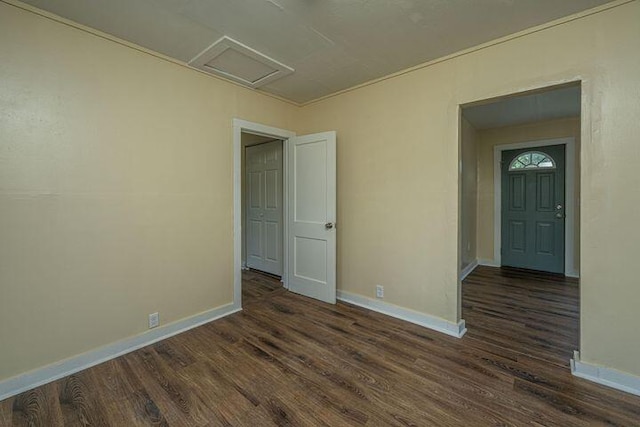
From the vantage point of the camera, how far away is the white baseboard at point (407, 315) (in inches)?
97.8

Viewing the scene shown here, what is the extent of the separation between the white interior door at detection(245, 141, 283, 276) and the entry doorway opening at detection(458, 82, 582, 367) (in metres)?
2.61

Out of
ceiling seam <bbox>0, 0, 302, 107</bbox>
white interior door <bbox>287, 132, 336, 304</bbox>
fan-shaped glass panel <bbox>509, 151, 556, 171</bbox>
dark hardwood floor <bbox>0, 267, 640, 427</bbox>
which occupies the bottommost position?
dark hardwood floor <bbox>0, 267, 640, 427</bbox>

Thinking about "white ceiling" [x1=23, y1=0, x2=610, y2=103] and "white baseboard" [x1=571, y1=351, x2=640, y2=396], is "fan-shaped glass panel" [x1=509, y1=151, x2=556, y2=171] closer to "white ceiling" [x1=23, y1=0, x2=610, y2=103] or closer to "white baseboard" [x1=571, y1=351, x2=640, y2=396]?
"white ceiling" [x1=23, y1=0, x2=610, y2=103]

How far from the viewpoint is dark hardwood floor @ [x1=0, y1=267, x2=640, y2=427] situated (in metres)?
1.56

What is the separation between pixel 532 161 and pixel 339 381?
4.92 meters

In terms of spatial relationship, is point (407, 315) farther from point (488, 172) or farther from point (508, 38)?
point (488, 172)

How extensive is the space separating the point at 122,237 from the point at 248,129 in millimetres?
1635

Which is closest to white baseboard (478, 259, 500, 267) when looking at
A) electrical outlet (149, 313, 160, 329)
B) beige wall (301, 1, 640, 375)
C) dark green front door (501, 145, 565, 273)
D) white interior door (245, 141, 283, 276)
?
dark green front door (501, 145, 565, 273)

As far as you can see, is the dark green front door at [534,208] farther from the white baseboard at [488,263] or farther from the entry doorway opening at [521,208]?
the white baseboard at [488,263]

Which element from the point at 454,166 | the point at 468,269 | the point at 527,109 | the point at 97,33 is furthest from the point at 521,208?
the point at 97,33

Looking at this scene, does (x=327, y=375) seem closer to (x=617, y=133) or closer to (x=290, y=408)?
(x=290, y=408)

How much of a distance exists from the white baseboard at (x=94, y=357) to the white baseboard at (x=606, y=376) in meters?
2.99

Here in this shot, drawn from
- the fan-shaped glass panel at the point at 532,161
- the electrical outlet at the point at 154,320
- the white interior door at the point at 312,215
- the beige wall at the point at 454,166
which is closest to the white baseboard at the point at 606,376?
the beige wall at the point at 454,166

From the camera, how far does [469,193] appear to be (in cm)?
471
